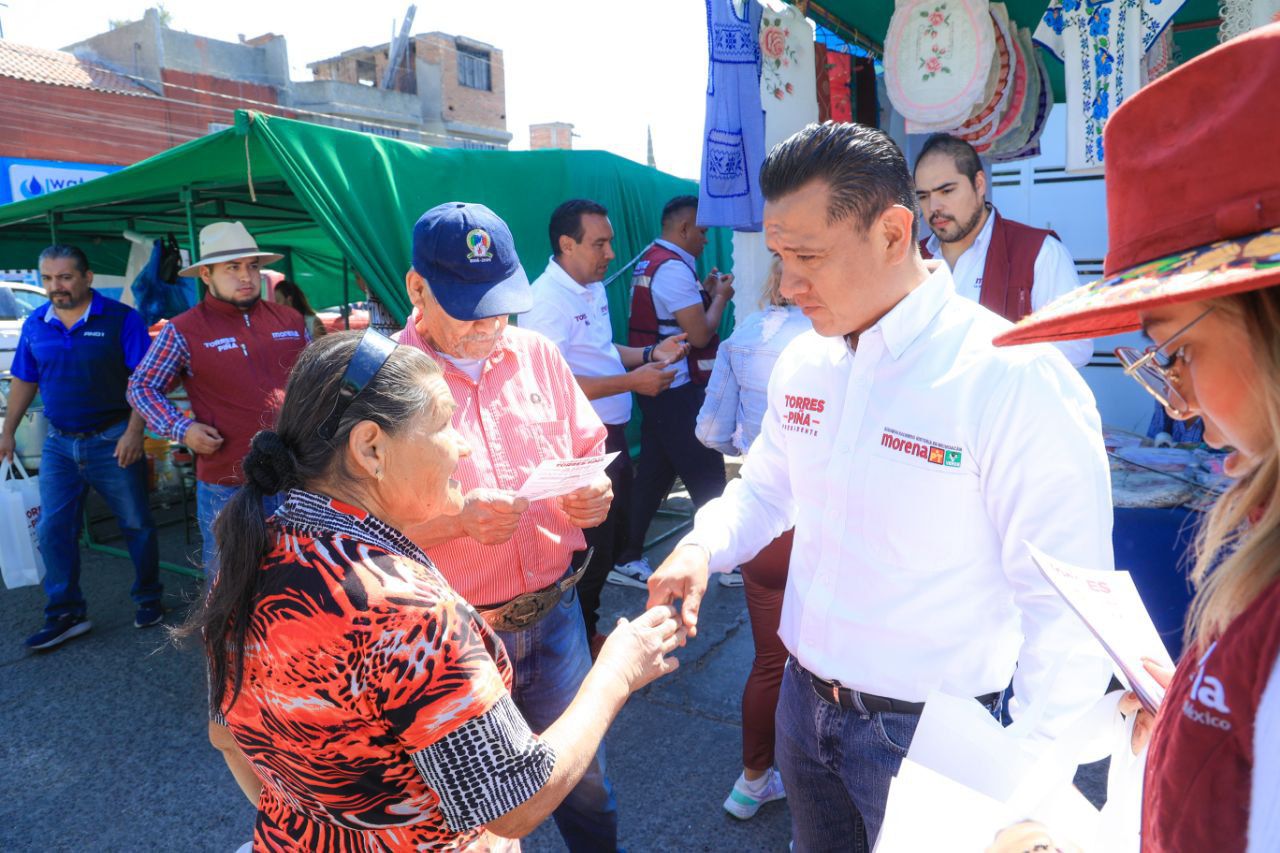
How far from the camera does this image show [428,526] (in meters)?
2.05

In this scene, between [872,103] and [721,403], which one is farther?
[872,103]

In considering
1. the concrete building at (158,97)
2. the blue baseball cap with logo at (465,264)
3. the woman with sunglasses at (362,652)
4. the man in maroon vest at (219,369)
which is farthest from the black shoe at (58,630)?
the concrete building at (158,97)

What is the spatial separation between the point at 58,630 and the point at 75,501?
73 cm

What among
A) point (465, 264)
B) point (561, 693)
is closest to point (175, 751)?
point (561, 693)

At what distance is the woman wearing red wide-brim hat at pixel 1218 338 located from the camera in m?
0.65

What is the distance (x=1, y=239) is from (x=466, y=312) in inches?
309

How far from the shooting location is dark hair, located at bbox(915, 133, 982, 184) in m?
3.42

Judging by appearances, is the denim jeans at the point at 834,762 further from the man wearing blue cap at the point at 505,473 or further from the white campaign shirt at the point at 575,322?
the white campaign shirt at the point at 575,322

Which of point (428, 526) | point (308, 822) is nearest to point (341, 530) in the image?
point (308, 822)

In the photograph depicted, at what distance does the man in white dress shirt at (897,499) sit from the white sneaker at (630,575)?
3.38 meters

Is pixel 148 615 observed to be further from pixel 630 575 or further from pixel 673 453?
pixel 673 453

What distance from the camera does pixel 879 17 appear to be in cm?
460

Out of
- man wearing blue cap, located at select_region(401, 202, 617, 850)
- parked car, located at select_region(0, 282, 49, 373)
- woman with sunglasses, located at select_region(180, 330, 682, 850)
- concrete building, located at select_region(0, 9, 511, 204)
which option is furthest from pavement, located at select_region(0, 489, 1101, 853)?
concrete building, located at select_region(0, 9, 511, 204)

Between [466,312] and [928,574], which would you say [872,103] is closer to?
[466,312]
